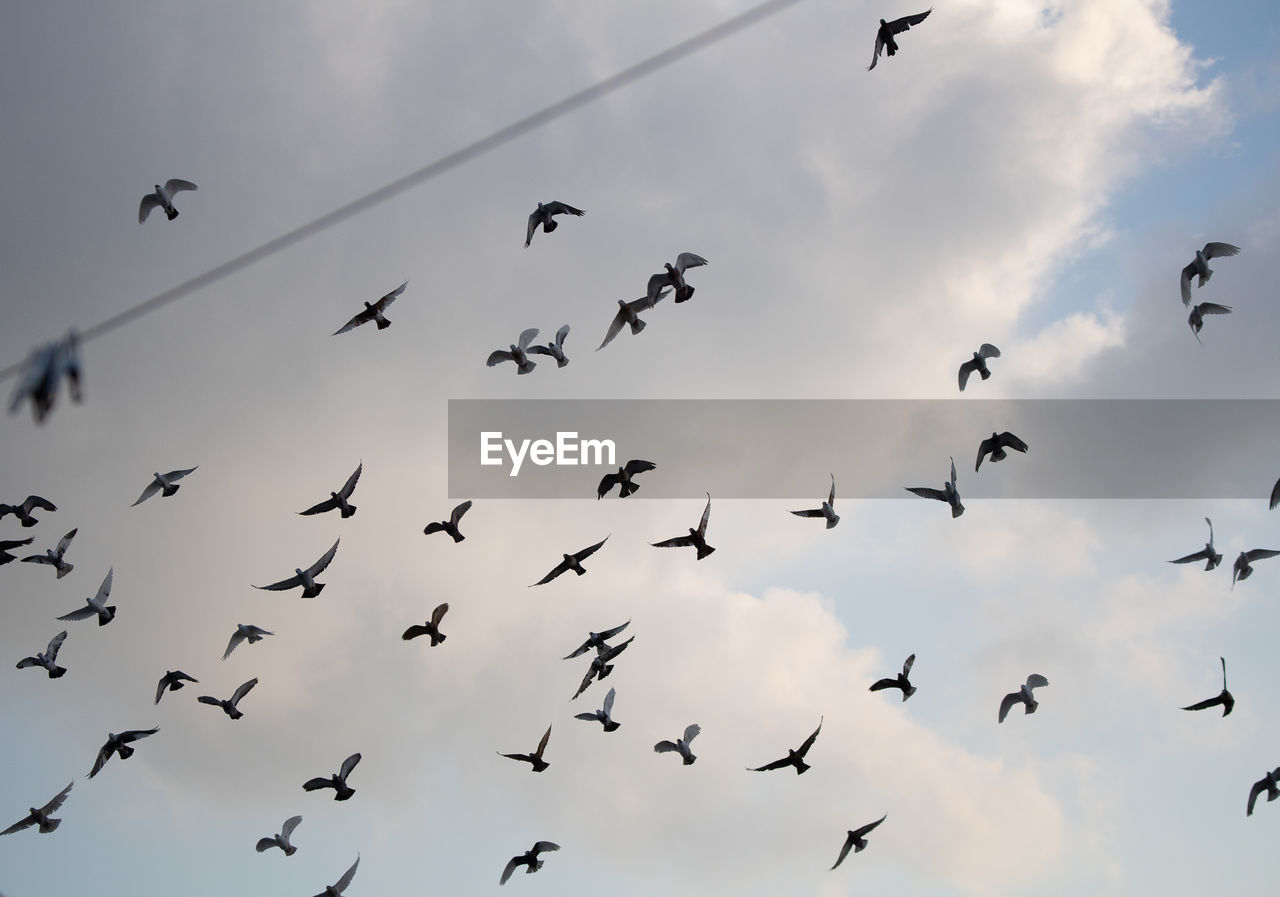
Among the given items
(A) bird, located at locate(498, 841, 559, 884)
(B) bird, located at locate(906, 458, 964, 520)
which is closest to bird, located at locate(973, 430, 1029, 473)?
(B) bird, located at locate(906, 458, 964, 520)

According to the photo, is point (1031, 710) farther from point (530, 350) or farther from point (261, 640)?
point (261, 640)

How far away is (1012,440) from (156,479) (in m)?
25.2

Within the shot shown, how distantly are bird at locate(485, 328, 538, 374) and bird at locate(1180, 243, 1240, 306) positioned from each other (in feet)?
58.4

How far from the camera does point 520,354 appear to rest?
30422 mm

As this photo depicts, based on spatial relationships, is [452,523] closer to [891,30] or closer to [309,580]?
[309,580]

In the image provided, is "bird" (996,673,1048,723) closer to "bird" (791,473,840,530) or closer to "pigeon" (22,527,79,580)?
"bird" (791,473,840,530)

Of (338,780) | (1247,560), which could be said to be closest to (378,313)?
(338,780)

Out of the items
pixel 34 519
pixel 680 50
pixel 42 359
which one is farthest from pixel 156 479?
pixel 42 359

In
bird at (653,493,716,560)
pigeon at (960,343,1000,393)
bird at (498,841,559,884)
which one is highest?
pigeon at (960,343,1000,393)

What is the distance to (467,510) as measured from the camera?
31.1 metres

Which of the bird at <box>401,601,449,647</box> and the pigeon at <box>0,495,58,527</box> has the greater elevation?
the pigeon at <box>0,495,58,527</box>

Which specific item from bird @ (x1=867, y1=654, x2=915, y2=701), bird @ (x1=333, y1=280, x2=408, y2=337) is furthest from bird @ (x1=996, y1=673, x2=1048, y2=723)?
bird @ (x1=333, y1=280, x2=408, y2=337)

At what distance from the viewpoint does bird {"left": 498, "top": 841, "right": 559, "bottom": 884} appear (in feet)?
108

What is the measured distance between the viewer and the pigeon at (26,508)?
30.8 m
